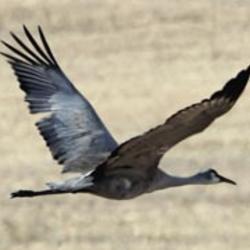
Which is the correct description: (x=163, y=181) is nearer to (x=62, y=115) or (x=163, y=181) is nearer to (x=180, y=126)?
(x=62, y=115)

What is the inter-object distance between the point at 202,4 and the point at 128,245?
9.39 meters

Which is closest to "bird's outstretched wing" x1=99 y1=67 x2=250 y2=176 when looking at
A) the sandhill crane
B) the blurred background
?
the sandhill crane

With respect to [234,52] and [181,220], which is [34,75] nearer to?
[181,220]

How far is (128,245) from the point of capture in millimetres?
16203

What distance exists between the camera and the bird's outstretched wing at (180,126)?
34.8 feet

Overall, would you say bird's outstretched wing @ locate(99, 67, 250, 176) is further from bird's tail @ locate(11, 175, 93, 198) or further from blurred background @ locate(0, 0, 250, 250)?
blurred background @ locate(0, 0, 250, 250)

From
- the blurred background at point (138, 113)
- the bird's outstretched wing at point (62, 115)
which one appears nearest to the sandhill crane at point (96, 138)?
the bird's outstretched wing at point (62, 115)

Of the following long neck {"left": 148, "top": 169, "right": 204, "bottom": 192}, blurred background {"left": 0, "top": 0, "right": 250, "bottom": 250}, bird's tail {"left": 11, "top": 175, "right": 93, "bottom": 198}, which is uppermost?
bird's tail {"left": 11, "top": 175, "right": 93, "bottom": 198}

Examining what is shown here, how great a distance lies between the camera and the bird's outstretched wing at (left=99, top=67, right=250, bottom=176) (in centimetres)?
1062

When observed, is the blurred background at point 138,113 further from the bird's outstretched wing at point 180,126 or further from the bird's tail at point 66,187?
the bird's outstretched wing at point 180,126

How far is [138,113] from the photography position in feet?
69.9

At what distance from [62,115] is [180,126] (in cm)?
223

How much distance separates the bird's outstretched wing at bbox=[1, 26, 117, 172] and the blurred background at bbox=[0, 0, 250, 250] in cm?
309

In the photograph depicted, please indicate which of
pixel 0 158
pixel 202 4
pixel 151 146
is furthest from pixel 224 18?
pixel 151 146
